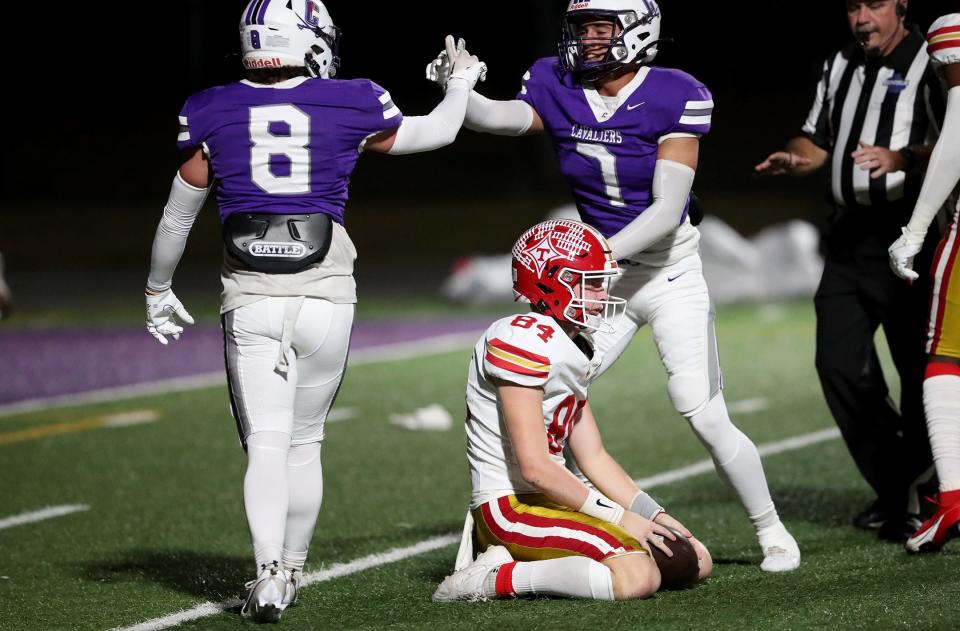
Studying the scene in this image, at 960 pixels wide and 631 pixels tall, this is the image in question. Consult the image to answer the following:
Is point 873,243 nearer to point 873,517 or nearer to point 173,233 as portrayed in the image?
point 873,517

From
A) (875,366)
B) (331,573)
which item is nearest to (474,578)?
(331,573)

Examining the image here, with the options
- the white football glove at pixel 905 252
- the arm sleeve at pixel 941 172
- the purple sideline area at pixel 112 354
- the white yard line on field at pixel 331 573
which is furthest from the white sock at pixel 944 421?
the purple sideline area at pixel 112 354

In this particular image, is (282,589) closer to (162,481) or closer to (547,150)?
(162,481)

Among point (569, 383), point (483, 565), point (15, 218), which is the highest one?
point (569, 383)

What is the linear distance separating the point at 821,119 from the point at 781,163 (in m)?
0.33

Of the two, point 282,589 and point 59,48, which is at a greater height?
point 282,589

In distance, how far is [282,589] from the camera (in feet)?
11.5

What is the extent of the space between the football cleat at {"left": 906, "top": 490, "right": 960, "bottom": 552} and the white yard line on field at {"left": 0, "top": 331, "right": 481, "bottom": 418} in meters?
5.00

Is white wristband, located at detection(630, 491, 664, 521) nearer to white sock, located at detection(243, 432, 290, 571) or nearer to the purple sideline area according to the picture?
white sock, located at detection(243, 432, 290, 571)

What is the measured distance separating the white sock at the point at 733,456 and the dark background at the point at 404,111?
12.1 metres

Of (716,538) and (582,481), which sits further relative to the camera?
(716,538)

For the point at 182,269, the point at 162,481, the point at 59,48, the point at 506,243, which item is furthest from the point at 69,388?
the point at 59,48

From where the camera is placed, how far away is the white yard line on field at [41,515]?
5172 millimetres

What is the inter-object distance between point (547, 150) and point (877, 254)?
Answer: 16696mm
